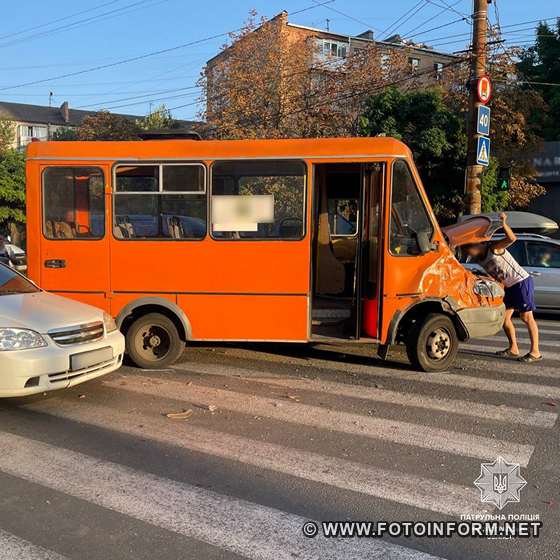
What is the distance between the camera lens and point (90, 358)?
5.75m

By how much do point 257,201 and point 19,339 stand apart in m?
3.14

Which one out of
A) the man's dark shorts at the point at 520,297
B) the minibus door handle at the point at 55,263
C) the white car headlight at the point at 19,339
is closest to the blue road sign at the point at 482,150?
the man's dark shorts at the point at 520,297

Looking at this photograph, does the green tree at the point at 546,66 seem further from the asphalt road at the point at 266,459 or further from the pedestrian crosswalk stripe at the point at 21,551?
the pedestrian crosswalk stripe at the point at 21,551

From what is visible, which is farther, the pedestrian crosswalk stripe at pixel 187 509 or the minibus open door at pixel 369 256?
the minibus open door at pixel 369 256

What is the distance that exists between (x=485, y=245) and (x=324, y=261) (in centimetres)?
Answer: 239

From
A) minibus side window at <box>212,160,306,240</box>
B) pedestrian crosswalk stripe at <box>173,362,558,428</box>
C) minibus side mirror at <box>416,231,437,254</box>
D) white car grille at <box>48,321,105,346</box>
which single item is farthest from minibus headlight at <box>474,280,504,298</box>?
white car grille at <box>48,321,105,346</box>

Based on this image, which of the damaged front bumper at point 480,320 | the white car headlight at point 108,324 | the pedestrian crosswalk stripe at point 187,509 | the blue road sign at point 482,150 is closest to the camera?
the pedestrian crosswalk stripe at point 187,509

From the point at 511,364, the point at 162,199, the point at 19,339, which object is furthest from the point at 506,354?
the point at 19,339

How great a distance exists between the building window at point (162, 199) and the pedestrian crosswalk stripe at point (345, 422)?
1.88m

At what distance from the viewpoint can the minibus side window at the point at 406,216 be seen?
22.9ft

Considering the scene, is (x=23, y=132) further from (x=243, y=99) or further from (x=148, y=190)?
(x=148, y=190)

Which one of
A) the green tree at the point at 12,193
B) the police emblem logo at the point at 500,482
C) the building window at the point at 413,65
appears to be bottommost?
the police emblem logo at the point at 500,482

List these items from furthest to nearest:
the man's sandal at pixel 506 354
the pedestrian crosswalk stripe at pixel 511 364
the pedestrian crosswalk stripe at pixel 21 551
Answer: the man's sandal at pixel 506 354
the pedestrian crosswalk stripe at pixel 511 364
the pedestrian crosswalk stripe at pixel 21 551

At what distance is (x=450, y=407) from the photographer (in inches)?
234
